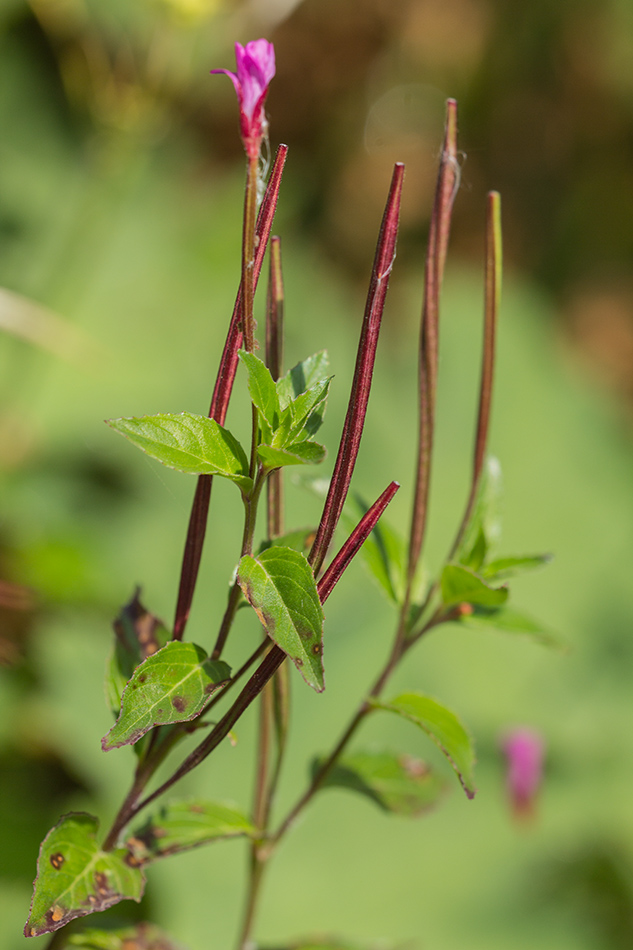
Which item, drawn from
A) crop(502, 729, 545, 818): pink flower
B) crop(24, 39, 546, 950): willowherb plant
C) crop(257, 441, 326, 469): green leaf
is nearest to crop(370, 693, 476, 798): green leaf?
crop(24, 39, 546, 950): willowherb plant

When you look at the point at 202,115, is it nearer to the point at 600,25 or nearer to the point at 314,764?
the point at 600,25

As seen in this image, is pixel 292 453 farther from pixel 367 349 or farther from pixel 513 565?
pixel 513 565

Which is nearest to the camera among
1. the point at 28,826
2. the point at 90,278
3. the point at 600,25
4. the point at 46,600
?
the point at 28,826

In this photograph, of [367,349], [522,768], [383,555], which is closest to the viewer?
[367,349]

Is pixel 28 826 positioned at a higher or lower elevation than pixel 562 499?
lower

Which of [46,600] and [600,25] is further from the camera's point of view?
[600,25]

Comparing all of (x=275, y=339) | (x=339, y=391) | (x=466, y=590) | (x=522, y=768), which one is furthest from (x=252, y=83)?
(x=339, y=391)

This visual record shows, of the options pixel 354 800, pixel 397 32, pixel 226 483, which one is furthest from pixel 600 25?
pixel 354 800
